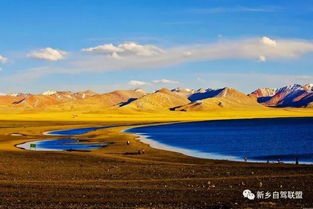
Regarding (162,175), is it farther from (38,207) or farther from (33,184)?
(38,207)

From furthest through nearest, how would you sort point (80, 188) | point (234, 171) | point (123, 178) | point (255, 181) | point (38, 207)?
point (234, 171) → point (123, 178) → point (255, 181) → point (80, 188) → point (38, 207)

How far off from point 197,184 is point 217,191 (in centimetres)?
376

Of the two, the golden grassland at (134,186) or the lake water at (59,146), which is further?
the lake water at (59,146)

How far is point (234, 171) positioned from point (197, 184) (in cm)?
888

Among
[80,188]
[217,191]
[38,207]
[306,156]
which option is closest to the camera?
[38,207]

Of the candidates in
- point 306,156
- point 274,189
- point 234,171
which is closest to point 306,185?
point 274,189

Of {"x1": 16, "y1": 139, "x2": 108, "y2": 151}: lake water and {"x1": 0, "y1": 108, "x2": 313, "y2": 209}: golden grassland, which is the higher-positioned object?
{"x1": 0, "y1": 108, "x2": 313, "y2": 209}: golden grassland

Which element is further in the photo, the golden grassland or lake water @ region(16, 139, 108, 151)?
lake water @ region(16, 139, 108, 151)

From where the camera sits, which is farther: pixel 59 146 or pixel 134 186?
pixel 59 146

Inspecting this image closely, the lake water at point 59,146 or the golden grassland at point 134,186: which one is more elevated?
the golden grassland at point 134,186

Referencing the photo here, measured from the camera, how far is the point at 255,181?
28406 millimetres

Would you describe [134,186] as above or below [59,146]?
above

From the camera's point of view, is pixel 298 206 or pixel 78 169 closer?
pixel 298 206

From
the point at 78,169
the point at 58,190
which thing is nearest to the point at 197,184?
the point at 58,190
